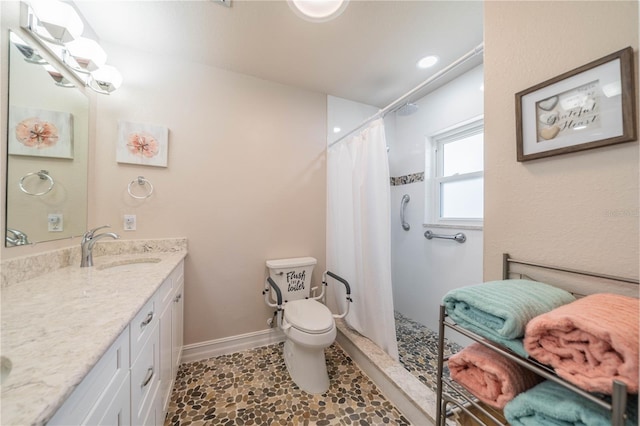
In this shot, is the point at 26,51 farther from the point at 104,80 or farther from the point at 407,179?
the point at 407,179

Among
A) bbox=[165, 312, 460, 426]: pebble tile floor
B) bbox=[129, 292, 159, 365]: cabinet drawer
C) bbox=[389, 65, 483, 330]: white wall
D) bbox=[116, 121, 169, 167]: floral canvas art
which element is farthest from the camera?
bbox=[389, 65, 483, 330]: white wall

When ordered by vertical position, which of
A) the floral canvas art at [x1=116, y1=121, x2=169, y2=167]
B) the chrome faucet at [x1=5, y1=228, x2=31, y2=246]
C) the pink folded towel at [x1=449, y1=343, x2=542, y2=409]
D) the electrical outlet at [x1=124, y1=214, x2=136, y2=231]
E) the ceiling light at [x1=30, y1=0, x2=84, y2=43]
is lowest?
the pink folded towel at [x1=449, y1=343, x2=542, y2=409]

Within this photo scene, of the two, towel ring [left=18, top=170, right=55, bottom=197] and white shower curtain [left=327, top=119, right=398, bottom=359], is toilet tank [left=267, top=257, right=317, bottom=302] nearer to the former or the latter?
white shower curtain [left=327, top=119, right=398, bottom=359]

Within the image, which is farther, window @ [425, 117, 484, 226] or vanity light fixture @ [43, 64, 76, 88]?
window @ [425, 117, 484, 226]

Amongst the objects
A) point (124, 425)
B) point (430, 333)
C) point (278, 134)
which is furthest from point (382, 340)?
point (278, 134)

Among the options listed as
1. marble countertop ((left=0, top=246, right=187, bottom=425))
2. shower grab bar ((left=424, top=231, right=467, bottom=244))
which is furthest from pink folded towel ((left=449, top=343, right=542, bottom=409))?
shower grab bar ((left=424, top=231, right=467, bottom=244))

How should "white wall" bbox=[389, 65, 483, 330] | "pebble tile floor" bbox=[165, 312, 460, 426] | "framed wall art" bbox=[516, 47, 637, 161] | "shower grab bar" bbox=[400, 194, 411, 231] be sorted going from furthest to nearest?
"shower grab bar" bbox=[400, 194, 411, 231], "white wall" bbox=[389, 65, 483, 330], "pebble tile floor" bbox=[165, 312, 460, 426], "framed wall art" bbox=[516, 47, 637, 161]

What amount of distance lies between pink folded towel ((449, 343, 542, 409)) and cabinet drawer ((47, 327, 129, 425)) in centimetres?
98

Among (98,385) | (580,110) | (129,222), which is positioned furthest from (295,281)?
(580,110)

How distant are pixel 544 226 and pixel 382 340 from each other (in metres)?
1.26

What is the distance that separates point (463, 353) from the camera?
726 millimetres

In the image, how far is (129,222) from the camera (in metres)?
1.56

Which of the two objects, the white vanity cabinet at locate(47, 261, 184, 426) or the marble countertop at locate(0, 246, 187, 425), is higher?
the marble countertop at locate(0, 246, 187, 425)

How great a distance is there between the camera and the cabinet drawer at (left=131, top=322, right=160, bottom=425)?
74cm
